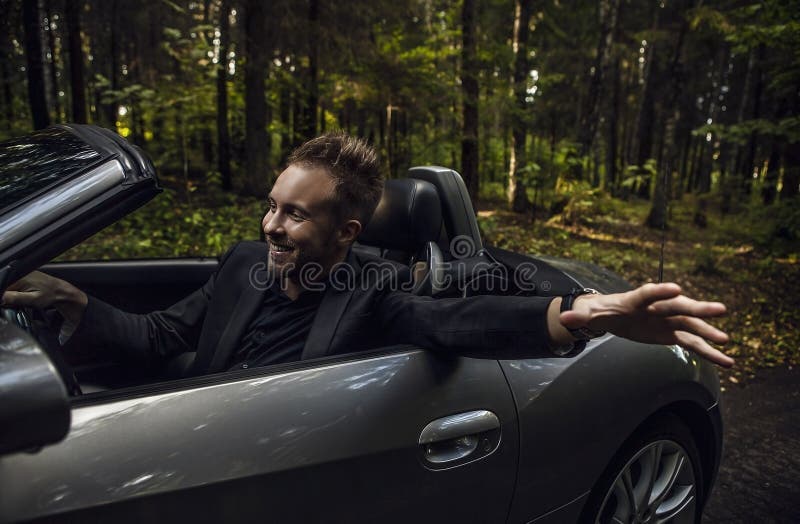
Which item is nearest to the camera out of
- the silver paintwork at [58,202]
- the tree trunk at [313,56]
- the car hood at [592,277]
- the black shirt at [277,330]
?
the silver paintwork at [58,202]

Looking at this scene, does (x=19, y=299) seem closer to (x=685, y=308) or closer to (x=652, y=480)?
(x=685, y=308)

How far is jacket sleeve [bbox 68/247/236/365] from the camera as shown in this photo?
192 centimetres

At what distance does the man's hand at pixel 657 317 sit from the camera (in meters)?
1.13

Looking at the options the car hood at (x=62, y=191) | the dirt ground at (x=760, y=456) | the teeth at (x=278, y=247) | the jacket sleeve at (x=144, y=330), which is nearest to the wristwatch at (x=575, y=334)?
the teeth at (x=278, y=247)

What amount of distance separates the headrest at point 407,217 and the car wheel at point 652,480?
1.26m

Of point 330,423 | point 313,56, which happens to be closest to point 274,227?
point 330,423

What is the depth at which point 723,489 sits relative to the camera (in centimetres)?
293

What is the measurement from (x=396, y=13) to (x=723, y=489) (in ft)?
31.7

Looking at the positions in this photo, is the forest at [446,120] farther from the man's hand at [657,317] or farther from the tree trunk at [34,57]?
the man's hand at [657,317]

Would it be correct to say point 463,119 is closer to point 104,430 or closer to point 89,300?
point 89,300

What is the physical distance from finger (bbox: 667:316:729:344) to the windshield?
4.79 feet

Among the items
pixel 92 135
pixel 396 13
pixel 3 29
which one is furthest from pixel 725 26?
pixel 3 29

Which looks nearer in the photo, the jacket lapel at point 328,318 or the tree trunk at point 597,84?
the jacket lapel at point 328,318

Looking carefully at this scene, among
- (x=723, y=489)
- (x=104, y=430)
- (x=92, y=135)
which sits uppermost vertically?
(x=92, y=135)
